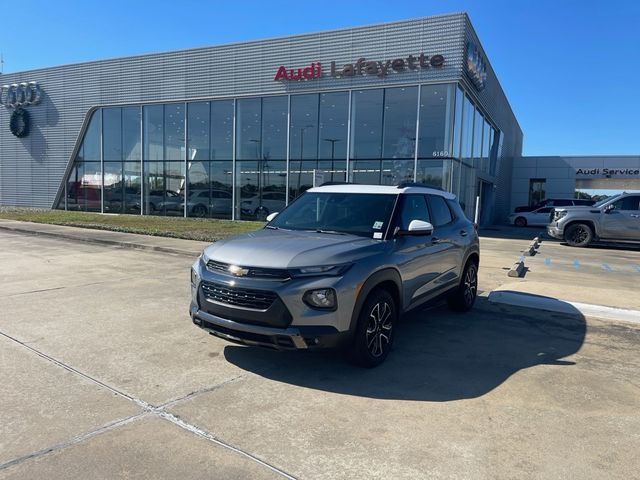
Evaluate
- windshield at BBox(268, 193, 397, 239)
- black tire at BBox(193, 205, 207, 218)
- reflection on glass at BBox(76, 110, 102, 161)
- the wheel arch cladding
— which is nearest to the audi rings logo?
reflection on glass at BBox(76, 110, 102, 161)

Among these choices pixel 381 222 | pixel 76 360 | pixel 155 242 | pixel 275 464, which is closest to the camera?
pixel 275 464

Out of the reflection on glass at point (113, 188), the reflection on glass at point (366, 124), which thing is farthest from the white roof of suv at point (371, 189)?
the reflection on glass at point (113, 188)

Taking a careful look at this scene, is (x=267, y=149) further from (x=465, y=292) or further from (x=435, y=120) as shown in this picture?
(x=465, y=292)

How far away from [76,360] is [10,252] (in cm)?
917

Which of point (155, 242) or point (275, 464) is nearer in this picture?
point (275, 464)

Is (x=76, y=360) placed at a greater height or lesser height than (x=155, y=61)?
lesser

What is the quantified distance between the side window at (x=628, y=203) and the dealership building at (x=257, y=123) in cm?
625

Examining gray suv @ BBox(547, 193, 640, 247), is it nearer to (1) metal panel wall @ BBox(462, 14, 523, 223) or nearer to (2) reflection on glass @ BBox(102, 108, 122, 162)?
(1) metal panel wall @ BBox(462, 14, 523, 223)

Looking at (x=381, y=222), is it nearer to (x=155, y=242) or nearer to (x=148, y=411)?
(x=148, y=411)

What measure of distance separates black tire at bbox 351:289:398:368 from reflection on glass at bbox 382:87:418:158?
675 inches

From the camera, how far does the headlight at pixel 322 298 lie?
4117 mm

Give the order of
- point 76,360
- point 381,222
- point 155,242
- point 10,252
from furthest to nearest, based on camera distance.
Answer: point 155,242 → point 10,252 → point 381,222 → point 76,360

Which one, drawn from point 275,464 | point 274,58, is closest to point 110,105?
point 274,58

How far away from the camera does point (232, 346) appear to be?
523 cm
